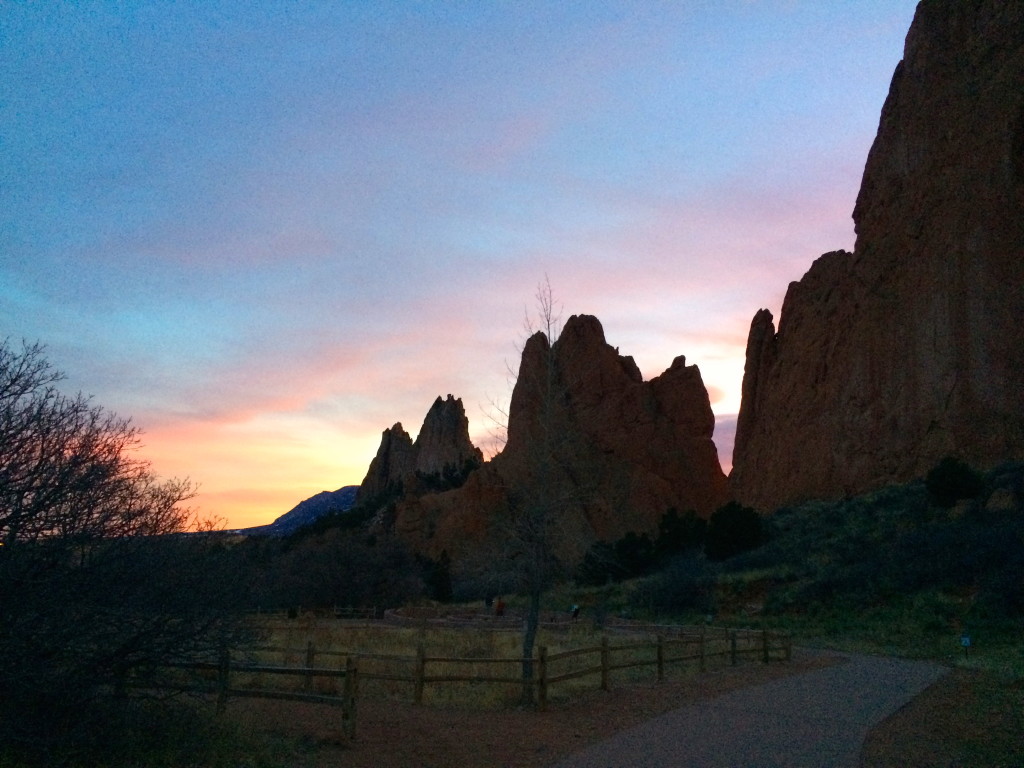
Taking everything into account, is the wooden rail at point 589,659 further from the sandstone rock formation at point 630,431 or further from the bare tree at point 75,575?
the sandstone rock formation at point 630,431

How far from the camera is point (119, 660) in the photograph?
920 centimetres

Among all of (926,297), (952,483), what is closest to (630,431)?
(926,297)

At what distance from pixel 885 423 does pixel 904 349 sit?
439cm

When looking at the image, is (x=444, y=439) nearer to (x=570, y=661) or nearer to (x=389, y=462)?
(x=389, y=462)

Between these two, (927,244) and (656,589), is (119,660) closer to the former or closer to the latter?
(656,589)

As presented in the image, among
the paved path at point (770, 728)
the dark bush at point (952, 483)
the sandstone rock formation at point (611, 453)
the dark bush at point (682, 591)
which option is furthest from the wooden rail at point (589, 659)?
the sandstone rock formation at point (611, 453)

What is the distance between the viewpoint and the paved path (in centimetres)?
977

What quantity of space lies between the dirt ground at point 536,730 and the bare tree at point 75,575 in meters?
2.25

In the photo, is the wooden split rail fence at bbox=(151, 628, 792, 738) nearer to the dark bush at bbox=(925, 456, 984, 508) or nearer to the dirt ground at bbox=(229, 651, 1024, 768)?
the dirt ground at bbox=(229, 651, 1024, 768)

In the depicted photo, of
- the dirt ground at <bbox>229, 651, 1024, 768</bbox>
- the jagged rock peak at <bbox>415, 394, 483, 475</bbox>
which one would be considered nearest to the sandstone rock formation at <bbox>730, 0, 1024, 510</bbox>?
the dirt ground at <bbox>229, 651, 1024, 768</bbox>

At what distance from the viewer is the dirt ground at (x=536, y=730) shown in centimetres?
1010

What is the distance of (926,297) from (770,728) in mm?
42002

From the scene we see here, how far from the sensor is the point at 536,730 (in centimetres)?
1198

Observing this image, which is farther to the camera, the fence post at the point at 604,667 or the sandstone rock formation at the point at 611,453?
the sandstone rock formation at the point at 611,453
